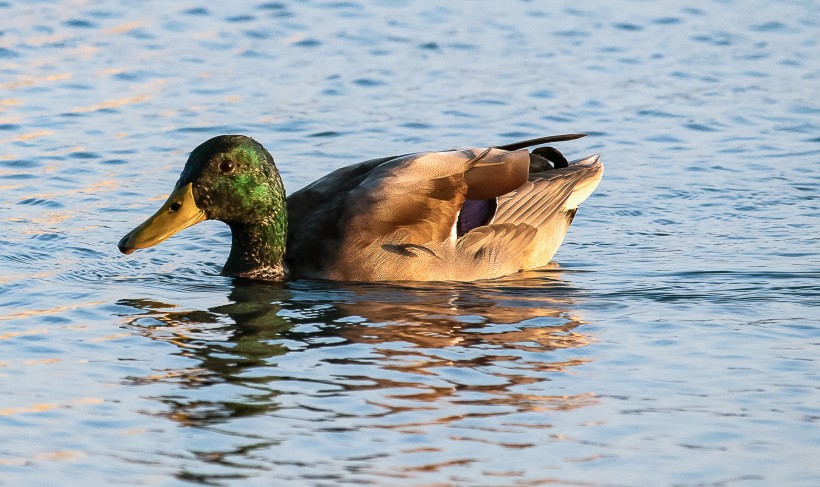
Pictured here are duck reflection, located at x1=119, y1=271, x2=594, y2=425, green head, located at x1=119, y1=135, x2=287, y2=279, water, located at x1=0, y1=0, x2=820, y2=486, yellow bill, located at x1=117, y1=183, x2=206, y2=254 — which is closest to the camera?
water, located at x1=0, y1=0, x2=820, y2=486

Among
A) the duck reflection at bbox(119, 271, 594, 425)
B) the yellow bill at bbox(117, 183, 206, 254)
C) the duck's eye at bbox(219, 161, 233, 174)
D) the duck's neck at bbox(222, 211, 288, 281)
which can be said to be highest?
the duck's eye at bbox(219, 161, 233, 174)

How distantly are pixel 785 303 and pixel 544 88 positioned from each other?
6.18m

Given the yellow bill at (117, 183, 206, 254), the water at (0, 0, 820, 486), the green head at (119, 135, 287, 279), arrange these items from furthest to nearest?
the green head at (119, 135, 287, 279), the yellow bill at (117, 183, 206, 254), the water at (0, 0, 820, 486)

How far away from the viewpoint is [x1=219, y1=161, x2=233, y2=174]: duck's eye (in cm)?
919

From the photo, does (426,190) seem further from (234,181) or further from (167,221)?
(167,221)

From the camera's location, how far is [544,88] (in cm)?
1450

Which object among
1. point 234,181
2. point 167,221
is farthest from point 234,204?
point 167,221

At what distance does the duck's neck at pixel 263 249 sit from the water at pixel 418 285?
214mm

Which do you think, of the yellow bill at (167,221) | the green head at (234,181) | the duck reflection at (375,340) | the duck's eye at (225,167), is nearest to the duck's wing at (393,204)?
the duck reflection at (375,340)

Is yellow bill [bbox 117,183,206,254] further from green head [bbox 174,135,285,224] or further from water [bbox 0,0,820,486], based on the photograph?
water [bbox 0,0,820,486]

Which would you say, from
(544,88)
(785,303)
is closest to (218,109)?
(544,88)

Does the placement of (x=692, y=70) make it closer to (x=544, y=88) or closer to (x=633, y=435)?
(x=544, y=88)

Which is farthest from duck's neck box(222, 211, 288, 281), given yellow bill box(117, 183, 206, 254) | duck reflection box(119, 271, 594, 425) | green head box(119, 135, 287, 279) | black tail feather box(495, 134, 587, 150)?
black tail feather box(495, 134, 587, 150)

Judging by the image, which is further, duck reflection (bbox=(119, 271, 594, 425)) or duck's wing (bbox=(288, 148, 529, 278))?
duck's wing (bbox=(288, 148, 529, 278))
